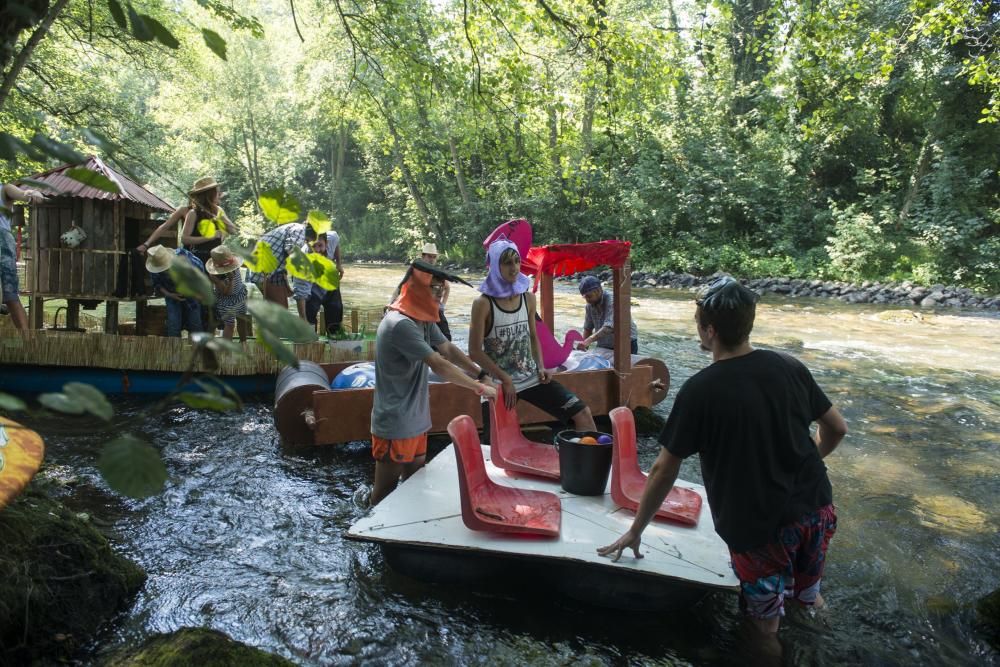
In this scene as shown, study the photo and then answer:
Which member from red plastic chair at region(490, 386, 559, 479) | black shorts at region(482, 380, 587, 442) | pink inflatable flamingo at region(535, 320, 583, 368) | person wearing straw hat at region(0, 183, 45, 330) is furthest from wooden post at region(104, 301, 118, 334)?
red plastic chair at region(490, 386, 559, 479)

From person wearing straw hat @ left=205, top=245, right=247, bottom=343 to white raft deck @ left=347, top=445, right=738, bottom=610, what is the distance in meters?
3.89

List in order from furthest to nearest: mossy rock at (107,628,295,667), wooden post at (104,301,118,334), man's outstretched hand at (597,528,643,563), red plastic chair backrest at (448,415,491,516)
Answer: wooden post at (104,301,118,334), red plastic chair backrest at (448,415,491,516), man's outstretched hand at (597,528,643,563), mossy rock at (107,628,295,667)

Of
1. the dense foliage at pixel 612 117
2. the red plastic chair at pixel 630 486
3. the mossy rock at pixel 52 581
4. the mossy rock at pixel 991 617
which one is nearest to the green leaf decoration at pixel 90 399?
the dense foliage at pixel 612 117

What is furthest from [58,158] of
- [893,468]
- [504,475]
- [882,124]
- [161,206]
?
[882,124]

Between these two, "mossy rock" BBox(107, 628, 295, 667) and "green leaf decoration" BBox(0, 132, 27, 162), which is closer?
"green leaf decoration" BBox(0, 132, 27, 162)

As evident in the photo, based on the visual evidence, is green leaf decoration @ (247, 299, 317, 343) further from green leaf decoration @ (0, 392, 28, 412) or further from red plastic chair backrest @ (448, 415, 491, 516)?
red plastic chair backrest @ (448, 415, 491, 516)

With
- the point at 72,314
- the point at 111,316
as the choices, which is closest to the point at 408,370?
the point at 111,316

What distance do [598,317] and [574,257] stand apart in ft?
6.87

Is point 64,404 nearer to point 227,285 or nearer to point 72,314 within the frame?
point 227,285

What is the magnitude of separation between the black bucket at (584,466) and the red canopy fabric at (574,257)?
214 cm

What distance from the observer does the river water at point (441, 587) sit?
11.5 feet

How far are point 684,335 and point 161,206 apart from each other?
10288mm

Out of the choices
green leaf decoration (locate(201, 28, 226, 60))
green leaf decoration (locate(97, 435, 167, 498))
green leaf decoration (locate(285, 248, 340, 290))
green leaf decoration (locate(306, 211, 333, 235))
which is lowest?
green leaf decoration (locate(97, 435, 167, 498))

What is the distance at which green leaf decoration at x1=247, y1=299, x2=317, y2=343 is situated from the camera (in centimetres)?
118
